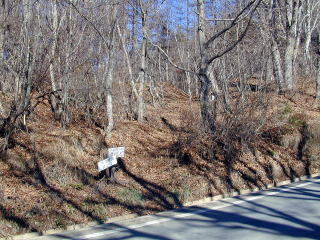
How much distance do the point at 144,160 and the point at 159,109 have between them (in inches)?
366

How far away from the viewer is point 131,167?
46.3ft

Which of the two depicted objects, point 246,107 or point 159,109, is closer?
point 246,107

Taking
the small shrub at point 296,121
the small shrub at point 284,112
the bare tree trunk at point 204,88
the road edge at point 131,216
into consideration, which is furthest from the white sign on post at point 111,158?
the small shrub at point 296,121

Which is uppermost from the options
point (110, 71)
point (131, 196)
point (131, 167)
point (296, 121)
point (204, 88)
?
point (110, 71)

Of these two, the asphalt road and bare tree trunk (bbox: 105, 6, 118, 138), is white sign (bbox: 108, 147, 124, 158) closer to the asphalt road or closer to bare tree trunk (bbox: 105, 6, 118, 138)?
the asphalt road

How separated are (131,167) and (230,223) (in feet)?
17.7

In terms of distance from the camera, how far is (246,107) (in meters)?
15.5

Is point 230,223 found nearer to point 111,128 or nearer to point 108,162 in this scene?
point 108,162

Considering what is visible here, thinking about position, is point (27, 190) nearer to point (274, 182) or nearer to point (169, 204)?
point (169, 204)

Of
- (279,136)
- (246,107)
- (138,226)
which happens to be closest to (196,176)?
(246,107)

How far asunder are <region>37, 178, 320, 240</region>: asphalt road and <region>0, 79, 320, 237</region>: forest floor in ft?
2.57

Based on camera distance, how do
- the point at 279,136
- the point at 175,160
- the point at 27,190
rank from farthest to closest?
the point at 279,136 → the point at 175,160 → the point at 27,190

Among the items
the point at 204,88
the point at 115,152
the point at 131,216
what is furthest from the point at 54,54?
the point at 131,216

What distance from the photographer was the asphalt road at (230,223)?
27.5 feet
